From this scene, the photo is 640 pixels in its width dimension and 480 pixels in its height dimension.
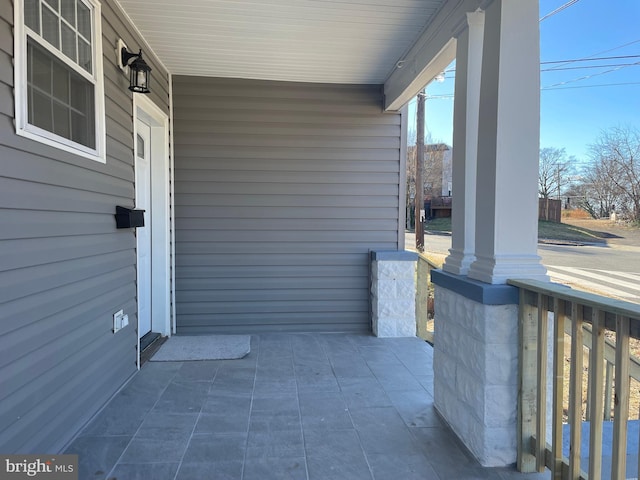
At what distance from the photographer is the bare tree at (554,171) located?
17266mm

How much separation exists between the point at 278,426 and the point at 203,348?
1648mm

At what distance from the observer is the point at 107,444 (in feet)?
6.74

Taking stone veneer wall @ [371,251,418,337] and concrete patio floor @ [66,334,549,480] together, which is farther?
stone veneer wall @ [371,251,418,337]

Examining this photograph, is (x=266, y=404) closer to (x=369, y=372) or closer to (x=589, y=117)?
(x=369, y=372)

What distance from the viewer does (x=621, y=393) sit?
129cm

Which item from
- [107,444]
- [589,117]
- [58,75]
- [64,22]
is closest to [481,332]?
[107,444]

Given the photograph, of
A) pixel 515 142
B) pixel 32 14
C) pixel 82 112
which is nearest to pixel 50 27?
pixel 32 14

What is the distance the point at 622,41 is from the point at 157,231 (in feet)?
31.7

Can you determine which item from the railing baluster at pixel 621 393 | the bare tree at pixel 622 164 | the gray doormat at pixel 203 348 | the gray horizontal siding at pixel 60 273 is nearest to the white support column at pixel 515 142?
the railing baluster at pixel 621 393

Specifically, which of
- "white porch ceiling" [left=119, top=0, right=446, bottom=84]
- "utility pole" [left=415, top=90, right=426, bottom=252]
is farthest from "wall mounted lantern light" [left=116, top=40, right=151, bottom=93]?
"utility pole" [left=415, top=90, right=426, bottom=252]

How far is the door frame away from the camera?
387cm

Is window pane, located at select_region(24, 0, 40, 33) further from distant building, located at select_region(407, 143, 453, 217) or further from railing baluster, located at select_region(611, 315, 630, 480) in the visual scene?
distant building, located at select_region(407, 143, 453, 217)

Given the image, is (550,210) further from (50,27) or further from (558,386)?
(50,27)

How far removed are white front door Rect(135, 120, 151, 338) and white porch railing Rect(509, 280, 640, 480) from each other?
319cm
